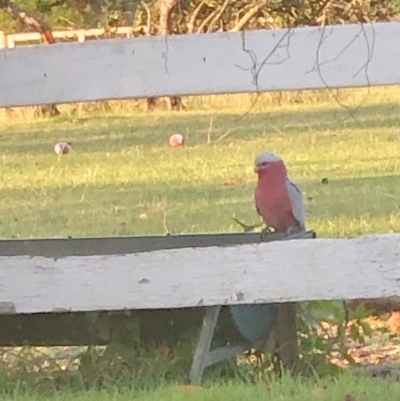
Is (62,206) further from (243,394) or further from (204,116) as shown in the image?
(204,116)

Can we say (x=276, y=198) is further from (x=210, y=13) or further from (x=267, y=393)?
(x=210, y=13)

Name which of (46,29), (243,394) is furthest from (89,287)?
(46,29)

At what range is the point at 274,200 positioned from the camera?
12.9 ft

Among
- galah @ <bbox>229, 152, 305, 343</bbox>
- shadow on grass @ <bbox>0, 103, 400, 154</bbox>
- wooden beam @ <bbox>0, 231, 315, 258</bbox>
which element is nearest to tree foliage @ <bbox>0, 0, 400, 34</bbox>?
galah @ <bbox>229, 152, 305, 343</bbox>

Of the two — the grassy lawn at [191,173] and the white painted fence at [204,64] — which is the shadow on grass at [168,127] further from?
the white painted fence at [204,64]

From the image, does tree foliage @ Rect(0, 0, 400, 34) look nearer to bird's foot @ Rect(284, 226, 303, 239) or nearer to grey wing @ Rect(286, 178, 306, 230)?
grey wing @ Rect(286, 178, 306, 230)

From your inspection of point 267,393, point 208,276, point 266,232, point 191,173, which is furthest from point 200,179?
point 267,393

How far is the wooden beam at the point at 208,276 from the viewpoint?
332cm

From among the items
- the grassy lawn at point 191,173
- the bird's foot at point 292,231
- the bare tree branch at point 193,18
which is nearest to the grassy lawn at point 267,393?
the bird's foot at point 292,231

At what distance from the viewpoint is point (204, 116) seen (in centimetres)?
1560

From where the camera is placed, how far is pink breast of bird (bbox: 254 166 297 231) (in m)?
3.96

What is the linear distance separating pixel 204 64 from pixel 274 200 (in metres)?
0.65

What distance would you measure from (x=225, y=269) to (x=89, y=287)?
38cm

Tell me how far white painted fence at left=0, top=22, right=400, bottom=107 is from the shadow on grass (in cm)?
777
